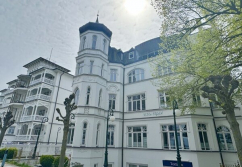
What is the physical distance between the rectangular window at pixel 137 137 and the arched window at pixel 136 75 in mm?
6337

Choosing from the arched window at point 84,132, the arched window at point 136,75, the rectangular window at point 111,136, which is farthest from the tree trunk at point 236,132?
the arched window at point 84,132

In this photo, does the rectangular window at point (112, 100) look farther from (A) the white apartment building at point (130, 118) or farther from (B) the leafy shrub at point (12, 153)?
(B) the leafy shrub at point (12, 153)

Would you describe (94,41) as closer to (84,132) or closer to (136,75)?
(136,75)

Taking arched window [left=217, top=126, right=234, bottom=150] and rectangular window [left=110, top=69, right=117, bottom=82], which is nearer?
arched window [left=217, top=126, right=234, bottom=150]

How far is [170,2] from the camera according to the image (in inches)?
347

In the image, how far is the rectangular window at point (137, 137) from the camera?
635 inches

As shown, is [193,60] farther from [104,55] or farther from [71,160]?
[71,160]

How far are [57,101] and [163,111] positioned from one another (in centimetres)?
2147

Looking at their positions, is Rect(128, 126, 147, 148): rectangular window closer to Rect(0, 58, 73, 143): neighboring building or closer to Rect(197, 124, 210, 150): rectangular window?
Rect(197, 124, 210, 150): rectangular window

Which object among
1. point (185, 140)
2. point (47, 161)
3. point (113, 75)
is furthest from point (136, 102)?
point (47, 161)

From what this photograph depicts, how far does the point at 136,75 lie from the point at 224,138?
38.1 feet

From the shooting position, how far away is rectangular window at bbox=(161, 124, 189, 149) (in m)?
13.5

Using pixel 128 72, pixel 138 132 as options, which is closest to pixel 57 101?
pixel 128 72

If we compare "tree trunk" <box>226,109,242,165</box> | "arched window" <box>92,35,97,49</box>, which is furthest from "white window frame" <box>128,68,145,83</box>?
"tree trunk" <box>226,109,242,165</box>
